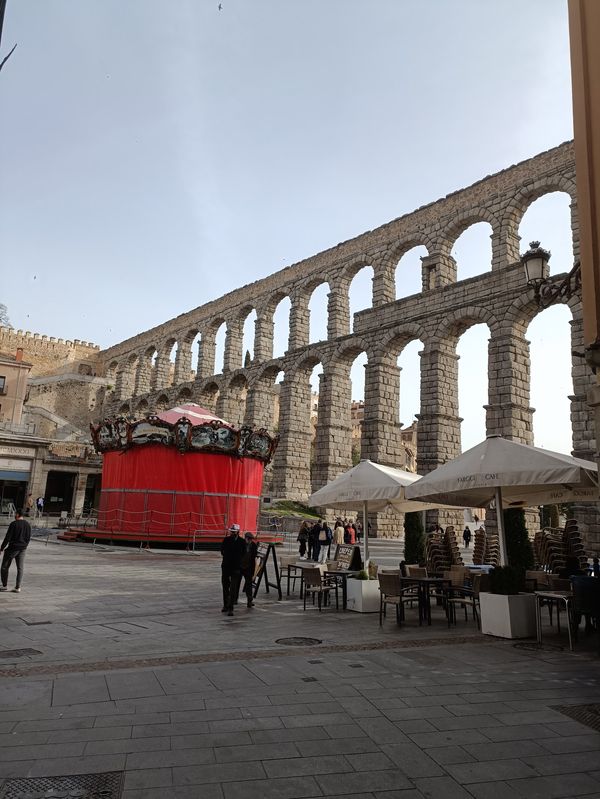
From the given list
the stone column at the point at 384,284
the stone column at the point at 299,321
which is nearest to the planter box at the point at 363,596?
the stone column at the point at 384,284

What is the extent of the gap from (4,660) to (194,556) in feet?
41.8

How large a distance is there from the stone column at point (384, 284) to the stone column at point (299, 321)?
5690mm

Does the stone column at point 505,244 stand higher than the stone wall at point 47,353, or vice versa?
the stone wall at point 47,353

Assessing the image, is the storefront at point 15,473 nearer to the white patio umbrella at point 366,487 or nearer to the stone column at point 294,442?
the stone column at point 294,442

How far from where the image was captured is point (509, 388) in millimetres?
22578

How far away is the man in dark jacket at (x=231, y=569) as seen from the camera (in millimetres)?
8453

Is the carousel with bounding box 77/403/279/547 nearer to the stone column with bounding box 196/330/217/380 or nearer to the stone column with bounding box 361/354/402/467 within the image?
the stone column with bounding box 361/354/402/467

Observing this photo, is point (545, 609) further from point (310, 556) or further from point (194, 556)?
point (194, 556)

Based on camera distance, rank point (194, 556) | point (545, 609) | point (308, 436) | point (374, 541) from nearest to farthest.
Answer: point (545, 609) < point (194, 556) < point (374, 541) < point (308, 436)

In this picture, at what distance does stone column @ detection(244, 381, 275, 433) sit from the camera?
115 ft

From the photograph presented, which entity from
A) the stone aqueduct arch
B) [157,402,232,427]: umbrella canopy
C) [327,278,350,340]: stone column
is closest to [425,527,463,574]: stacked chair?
the stone aqueduct arch

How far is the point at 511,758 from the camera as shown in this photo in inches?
136

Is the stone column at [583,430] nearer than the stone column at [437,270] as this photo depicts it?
Yes

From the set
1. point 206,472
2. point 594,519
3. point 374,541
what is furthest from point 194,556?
point 594,519
